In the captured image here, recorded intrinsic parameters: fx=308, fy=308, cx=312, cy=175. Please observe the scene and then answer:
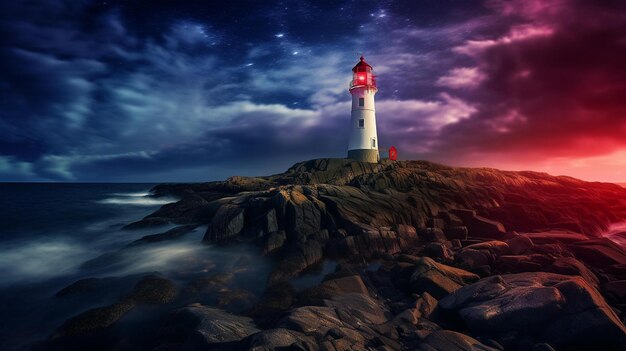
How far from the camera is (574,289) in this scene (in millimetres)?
6633

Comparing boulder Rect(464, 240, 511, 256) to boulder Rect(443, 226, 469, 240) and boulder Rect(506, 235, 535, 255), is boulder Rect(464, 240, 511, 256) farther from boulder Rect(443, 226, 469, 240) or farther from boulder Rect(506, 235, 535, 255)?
boulder Rect(443, 226, 469, 240)

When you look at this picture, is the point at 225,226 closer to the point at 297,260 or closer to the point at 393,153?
the point at 297,260

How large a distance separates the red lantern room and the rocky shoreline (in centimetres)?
1308

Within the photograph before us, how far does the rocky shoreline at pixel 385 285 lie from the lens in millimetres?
6188

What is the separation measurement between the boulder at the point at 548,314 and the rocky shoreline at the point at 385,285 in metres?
0.02

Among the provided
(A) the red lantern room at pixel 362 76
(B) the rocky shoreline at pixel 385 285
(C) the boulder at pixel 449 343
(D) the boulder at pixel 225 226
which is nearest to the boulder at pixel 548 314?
(B) the rocky shoreline at pixel 385 285

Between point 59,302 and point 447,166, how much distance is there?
33.8 m

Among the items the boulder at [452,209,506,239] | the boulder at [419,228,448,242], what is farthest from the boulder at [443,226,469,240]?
the boulder at [452,209,506,239]

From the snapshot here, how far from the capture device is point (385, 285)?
980 centimetres

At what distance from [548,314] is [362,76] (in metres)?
27.3

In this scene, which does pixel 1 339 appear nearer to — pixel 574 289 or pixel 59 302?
pixel 59 302

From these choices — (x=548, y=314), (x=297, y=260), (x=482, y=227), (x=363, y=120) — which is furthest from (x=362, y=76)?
(x=548, y=314)

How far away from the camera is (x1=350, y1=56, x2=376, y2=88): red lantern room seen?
30422 millimetres

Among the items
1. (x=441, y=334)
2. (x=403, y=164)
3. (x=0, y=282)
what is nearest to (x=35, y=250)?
(x=0, y=282)
